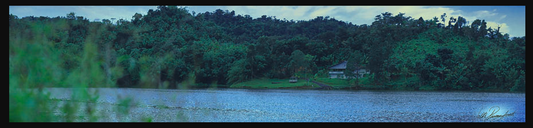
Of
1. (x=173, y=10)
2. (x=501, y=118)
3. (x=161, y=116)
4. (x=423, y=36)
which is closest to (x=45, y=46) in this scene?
(x=161, y=116)

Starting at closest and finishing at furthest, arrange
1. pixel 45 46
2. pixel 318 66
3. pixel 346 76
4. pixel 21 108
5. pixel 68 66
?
pixel 21 108 → pixel 45 46 → pixel 68 66 → pixel 346 76 → pixel 318 66

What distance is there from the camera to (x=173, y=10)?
308 feet

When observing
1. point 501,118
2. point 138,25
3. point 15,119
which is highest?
point 138,25

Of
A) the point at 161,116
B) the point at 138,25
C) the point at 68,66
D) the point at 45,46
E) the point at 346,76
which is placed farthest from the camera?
the point at 138,25

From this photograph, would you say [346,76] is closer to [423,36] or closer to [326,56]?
[326,56]

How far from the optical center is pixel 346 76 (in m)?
56.2

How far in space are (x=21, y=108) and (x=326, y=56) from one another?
6261cm

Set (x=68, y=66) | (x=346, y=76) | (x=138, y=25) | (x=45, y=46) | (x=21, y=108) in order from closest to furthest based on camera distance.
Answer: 1. (x=21, y=108)
2. (x=45, y=46)
3. (x=68, y=66)
4. (x=346, y=76)
5. (x=138, y=25)

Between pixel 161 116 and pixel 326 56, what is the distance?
53.7m

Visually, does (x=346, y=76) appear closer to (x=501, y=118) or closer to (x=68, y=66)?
(x=501, y=118)
